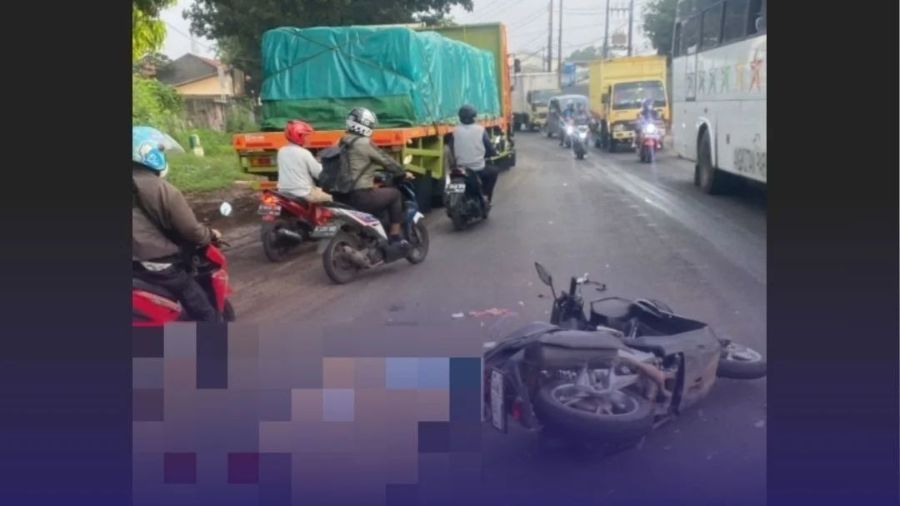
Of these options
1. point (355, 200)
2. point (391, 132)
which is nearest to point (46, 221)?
point (355, 200)

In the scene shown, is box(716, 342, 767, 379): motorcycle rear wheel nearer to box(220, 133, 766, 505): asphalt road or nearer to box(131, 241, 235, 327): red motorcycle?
box(220, 133, 766, 505): asphalt road

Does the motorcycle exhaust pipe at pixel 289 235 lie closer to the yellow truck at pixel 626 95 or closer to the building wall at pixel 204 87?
the yellow truck at pixel 626 95

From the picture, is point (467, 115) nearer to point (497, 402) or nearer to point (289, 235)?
point (289, 235)

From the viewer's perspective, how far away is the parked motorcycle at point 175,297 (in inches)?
183

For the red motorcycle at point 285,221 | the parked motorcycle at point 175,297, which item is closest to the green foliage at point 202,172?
the red motorcycle at point 285,221

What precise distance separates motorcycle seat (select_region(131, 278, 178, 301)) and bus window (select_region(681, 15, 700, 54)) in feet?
40.3

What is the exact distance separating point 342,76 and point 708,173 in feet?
19.4

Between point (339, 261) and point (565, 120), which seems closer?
point (339, 261)

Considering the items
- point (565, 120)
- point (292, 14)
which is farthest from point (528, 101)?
point (292, 14)

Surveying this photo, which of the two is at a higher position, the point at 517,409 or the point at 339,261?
the point at 339,261

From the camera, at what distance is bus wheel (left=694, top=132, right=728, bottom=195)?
1545 cm

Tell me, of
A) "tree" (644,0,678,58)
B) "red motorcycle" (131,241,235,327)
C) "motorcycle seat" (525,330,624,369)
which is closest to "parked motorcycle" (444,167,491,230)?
"red motorcycle" (131,241,235,327)

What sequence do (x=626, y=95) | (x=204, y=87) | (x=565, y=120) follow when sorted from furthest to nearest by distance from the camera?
(x=204, y=87) < (x=565, y=120) < (x=626, y=95)

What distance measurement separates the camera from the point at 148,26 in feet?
37.2
